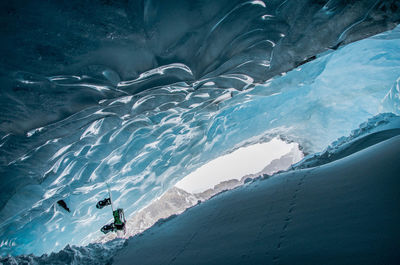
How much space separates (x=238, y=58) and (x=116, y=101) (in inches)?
138

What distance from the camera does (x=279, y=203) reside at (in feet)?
11.0

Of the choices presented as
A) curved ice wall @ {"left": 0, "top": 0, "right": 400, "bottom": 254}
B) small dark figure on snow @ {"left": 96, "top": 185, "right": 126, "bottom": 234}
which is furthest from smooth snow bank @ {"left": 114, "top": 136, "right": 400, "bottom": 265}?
curved ice wall @ {"left": 0, "top": 0, "right": 400, "bottom": 254}

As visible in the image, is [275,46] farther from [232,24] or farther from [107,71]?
[107,71]

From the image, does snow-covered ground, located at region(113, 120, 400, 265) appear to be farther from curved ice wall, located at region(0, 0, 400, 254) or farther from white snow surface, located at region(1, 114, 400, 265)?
curved ice wall, located at region(0, 0, 400, 254)

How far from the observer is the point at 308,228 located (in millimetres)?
2188

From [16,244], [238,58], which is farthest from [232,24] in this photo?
[16,244]

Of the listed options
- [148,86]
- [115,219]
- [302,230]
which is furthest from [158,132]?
[302,230]

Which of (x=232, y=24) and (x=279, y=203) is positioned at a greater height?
(x=232, y=24)

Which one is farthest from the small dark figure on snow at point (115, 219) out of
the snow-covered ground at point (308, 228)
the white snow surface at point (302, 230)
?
the snow-covered ground at point (308, 228)

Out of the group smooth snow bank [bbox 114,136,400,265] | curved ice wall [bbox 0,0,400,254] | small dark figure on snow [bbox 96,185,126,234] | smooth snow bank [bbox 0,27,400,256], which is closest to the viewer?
smooth snow bank [bbox 114,136,400,265]

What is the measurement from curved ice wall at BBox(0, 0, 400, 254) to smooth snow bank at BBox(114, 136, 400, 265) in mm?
3525

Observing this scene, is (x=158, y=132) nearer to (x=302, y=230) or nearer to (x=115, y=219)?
(x=115, y=219)

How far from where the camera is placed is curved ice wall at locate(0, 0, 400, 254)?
2.97 metres

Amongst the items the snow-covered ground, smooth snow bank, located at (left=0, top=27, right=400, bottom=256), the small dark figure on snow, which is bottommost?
the snow-covered ground
